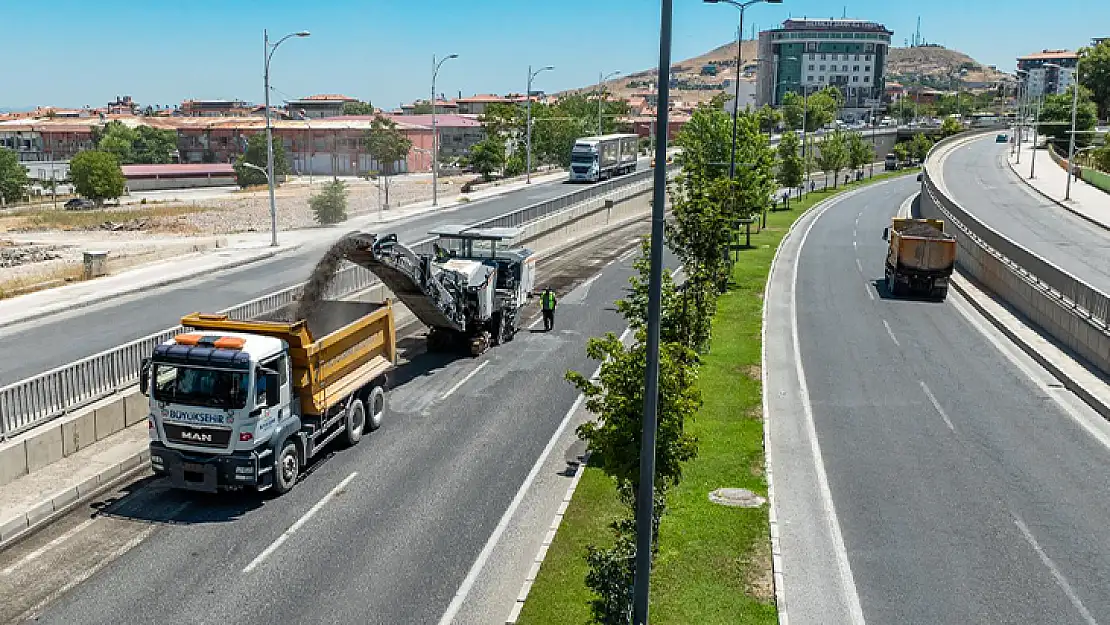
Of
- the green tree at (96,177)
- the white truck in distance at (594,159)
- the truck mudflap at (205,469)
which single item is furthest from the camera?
the green tree at (96,177)

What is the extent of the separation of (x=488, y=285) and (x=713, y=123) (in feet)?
106

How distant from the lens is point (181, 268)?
42000 mm

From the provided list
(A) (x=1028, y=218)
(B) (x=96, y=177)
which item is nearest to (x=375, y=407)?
A: (A) (x=1028, y=218)

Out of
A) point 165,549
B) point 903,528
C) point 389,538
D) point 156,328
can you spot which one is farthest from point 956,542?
point 156,328

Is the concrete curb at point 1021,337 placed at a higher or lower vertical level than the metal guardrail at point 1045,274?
lower

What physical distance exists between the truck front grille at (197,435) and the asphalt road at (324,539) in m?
1.25

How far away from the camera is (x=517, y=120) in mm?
109250

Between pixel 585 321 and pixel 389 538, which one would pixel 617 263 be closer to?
pixel 585 321

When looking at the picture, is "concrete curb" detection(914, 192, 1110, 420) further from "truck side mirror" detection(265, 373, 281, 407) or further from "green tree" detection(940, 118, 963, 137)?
"green tree" detection(940, 118, 963, 137)

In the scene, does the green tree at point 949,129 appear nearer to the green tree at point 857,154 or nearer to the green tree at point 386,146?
the green tree at point 857,154

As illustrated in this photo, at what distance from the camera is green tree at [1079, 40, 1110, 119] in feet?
404

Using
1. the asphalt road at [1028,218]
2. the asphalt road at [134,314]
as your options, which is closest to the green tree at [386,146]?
the asphalt road at [1028,218]

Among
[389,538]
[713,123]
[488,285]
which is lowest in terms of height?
[389,538]

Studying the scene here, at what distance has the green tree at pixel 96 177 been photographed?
→ 9819 centimetres
